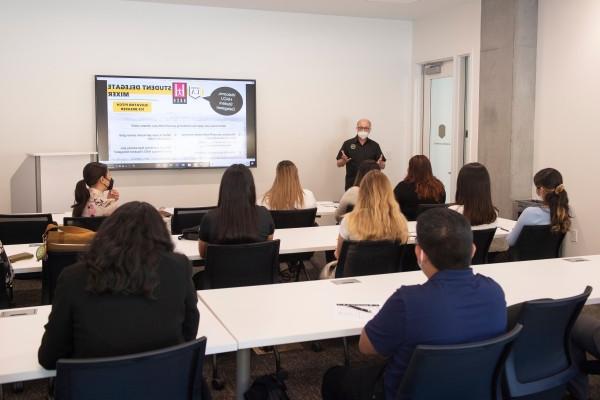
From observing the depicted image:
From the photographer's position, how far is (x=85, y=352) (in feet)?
6.29

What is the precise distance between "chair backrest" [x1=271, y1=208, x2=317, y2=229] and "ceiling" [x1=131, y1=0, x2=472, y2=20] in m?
3.57

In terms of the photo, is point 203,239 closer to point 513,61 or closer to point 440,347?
point 440,347

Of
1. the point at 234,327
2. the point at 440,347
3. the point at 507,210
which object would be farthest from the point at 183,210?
the point at 507,210

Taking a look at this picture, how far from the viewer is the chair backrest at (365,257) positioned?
3549 millimetres

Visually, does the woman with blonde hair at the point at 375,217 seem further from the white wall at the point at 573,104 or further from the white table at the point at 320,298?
the white wall at the point at 573,104

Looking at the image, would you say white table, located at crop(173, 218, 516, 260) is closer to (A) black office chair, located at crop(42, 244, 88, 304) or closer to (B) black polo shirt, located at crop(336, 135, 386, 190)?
(A) black office chair, located at crop(42, 244, 88, 304)

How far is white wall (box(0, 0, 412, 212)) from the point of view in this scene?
7.25 m

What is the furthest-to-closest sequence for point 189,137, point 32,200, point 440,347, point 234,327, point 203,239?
point 189,137
point 32,200
point 203,239
point 234,327
point 440,347

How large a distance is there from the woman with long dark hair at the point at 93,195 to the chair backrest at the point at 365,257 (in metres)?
2.10

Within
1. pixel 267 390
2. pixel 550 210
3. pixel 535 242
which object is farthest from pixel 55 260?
pixel 550 210

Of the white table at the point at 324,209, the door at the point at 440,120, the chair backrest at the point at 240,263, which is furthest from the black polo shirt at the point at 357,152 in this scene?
the chair backrest at the point at 240,263

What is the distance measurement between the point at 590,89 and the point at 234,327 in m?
5.25

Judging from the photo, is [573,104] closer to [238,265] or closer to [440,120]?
[440,120]

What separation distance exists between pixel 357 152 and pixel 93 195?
4189 millimetres
